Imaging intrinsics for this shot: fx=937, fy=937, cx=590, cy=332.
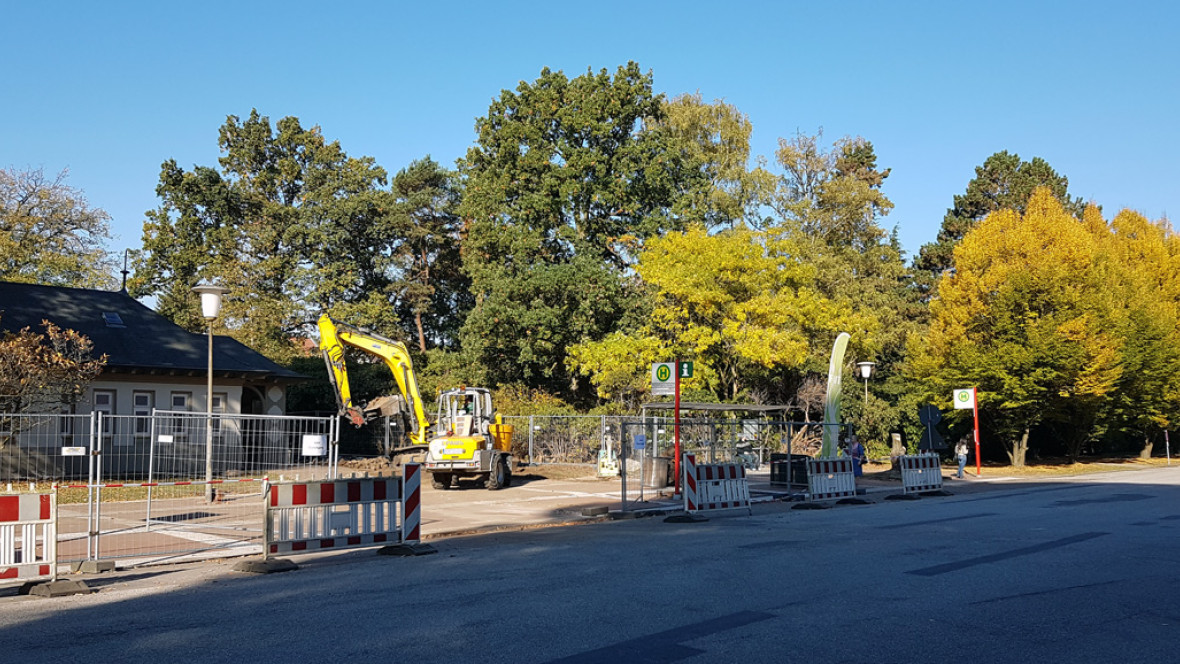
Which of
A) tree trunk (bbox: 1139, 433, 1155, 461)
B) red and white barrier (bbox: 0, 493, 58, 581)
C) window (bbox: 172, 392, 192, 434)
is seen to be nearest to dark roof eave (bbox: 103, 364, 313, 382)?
window (bbox: 172, 392, 192, 434)

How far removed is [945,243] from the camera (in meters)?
63.0

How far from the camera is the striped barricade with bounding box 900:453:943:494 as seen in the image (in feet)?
78.1

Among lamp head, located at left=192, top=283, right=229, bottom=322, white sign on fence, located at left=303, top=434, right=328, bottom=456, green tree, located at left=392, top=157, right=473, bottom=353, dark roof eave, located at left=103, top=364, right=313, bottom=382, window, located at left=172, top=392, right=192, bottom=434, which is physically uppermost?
green tree, located at left=392, top=157, right=473, bottom=353

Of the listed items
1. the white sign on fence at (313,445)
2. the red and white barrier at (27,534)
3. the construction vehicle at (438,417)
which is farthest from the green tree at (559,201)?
the red and white barrier at (27,534)

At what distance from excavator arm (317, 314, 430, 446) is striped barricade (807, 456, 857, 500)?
37.9ft

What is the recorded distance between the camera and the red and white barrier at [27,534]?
967cm

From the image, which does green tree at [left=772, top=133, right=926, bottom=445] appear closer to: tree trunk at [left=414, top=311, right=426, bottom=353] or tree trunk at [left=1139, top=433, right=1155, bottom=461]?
tree trunk at [left=1139, top=433, right=1155, bottom=461]

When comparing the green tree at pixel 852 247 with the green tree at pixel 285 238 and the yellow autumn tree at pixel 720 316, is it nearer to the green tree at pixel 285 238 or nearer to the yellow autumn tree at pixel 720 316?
the yellow autumn tree at pixel 720 316

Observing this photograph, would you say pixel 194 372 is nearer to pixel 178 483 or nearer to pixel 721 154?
pixel 178 483

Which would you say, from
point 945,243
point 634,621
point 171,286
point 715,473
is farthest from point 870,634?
point 945,243

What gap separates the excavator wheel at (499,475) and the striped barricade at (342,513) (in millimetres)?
11970

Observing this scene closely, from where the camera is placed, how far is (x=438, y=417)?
2627 cm

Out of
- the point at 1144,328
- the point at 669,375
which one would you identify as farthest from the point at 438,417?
the point at 1144,328

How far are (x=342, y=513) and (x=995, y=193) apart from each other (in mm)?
60534
